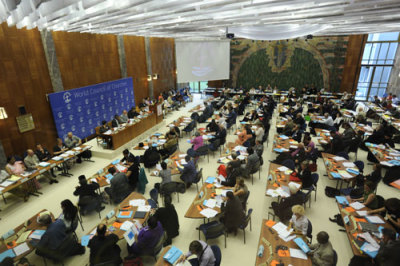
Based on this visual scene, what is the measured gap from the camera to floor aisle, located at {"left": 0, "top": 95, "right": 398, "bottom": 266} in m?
5.08

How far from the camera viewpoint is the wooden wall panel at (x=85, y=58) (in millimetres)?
10273

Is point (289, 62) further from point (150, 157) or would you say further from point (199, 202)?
point (199, 202)

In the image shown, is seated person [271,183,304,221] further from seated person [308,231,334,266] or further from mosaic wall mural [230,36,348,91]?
mosaic wall mural [230,36,348,91]

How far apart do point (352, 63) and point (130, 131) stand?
17.4 meters

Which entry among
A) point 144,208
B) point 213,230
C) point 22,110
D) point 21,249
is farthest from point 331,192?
point 22,110

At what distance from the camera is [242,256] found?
197 inches

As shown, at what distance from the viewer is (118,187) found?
634cm

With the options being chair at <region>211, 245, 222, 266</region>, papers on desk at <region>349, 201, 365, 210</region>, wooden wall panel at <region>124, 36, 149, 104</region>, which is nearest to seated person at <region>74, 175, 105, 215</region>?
chair at <region>211, 245, 222, 266</region>

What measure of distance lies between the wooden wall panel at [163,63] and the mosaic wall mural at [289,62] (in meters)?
5.65

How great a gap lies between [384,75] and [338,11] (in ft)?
55.8

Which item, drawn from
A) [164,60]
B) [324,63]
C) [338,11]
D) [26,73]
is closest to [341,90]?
[324,63]

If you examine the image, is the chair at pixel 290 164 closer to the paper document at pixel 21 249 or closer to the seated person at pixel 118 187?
the seated person at pixel 118 187

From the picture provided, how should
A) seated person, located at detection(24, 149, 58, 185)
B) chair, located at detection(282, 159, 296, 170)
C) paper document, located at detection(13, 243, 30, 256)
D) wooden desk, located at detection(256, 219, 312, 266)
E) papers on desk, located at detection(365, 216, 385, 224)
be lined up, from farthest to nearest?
seated person, located at detection(24, 149, 58, 185)
chair, located at detection(282, 159, 296, 170)
papers on desk, located at detection(365, 216, 385, 224)
paper document, located at detection(13, 243, 30, 256)
wooden desk, located at detection(256, 219, 312, 266)

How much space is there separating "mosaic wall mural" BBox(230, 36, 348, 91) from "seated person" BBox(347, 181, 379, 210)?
642 inches
